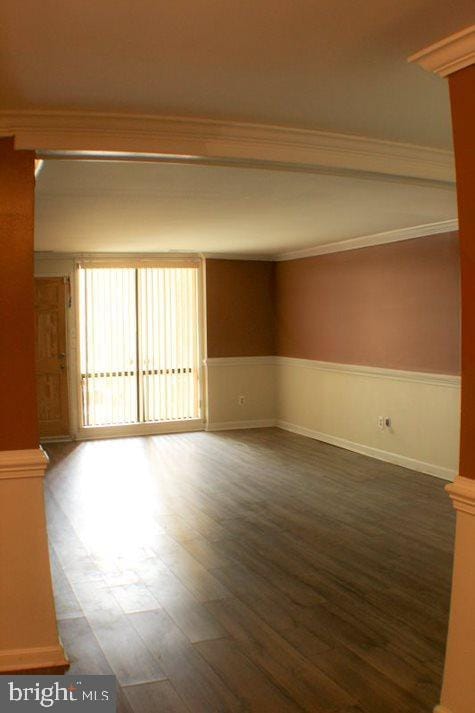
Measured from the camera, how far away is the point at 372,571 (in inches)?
159

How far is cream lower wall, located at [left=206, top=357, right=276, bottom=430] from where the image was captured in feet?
29.8

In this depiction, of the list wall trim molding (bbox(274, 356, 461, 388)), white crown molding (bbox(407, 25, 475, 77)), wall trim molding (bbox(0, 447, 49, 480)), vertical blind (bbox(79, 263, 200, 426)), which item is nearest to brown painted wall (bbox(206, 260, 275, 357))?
vertical blind (bbox(79, 263, 200, 426))

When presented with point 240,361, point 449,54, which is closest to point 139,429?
point 240,361

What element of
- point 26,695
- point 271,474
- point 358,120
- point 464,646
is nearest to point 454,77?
point 358,120

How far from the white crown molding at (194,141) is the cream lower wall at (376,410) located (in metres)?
3.22

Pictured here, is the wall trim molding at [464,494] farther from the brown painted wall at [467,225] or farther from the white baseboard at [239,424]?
the white baseboard at [239,424]

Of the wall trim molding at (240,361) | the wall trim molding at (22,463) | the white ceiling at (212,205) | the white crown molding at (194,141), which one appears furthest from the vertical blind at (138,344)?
the wall trim molding at (22,463)

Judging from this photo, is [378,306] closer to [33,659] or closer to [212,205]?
[212,205]

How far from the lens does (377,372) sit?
23.5 feet

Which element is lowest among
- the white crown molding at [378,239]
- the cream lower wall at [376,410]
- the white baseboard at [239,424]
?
the white baseboard at [239,424]

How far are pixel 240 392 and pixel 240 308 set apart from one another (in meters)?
1.11

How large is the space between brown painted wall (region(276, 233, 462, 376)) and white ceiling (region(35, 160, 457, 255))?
0.36m

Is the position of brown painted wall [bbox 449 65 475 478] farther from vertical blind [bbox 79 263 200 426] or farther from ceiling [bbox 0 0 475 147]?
vertical blind [bbox 79 263 200 426]

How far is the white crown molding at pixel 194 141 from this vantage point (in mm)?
2893
